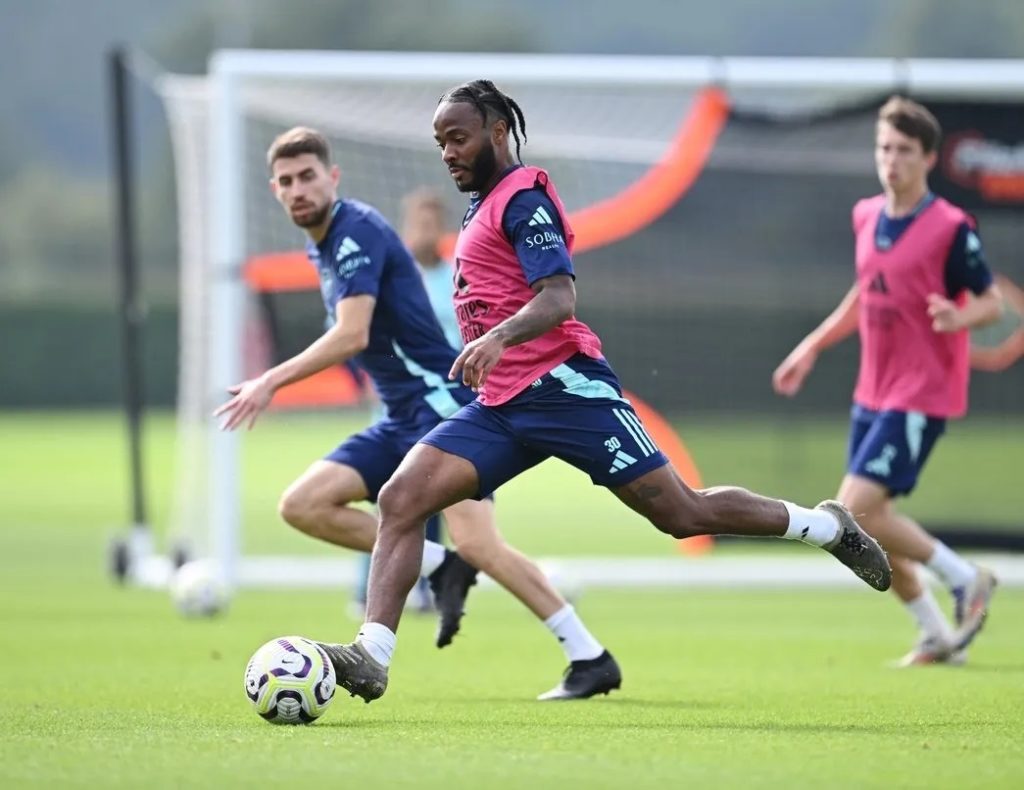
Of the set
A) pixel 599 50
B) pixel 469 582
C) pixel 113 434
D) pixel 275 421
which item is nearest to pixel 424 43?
pixel 599 50

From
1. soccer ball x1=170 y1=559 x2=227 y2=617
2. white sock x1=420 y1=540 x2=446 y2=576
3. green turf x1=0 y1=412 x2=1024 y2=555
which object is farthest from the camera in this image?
green turf x1=0 y1=412 x2=1024 y2=555

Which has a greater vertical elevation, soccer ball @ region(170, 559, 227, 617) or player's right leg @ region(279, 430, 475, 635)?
player's right leg @ region(279, 430, 475, 635)

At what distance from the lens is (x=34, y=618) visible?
12586 mm

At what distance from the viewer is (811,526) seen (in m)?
7.77

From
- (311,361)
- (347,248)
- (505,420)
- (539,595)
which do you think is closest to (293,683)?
(505,420)

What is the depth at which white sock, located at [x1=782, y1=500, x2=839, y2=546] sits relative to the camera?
775cm

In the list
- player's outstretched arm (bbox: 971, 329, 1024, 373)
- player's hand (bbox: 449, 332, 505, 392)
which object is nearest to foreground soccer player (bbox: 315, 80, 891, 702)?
player's hand (bbox: 449, 332, 505, 392)

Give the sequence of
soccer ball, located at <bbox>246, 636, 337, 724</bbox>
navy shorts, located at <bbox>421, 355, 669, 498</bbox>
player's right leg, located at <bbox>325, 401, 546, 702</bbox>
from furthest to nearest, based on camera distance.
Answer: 1. navy shorts, located at <bbox>421, 355, 669, 498</bbox>
2. player's right leg, located at <bbox>325, 401, 546, 702</bbox>
3. soccer ball, located at <bbox>246, 636, 337, 724</bbox>

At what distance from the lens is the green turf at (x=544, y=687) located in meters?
6.13

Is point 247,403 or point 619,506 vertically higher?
point 247,403

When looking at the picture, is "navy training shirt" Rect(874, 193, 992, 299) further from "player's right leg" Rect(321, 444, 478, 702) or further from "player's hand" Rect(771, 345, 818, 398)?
"player's right leg" Rect(321, 444, 478, 702)

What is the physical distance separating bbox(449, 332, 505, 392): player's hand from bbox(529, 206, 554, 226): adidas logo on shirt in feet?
1.76

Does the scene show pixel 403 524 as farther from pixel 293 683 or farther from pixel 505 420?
pixel 293 683

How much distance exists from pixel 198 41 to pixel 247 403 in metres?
86.3
